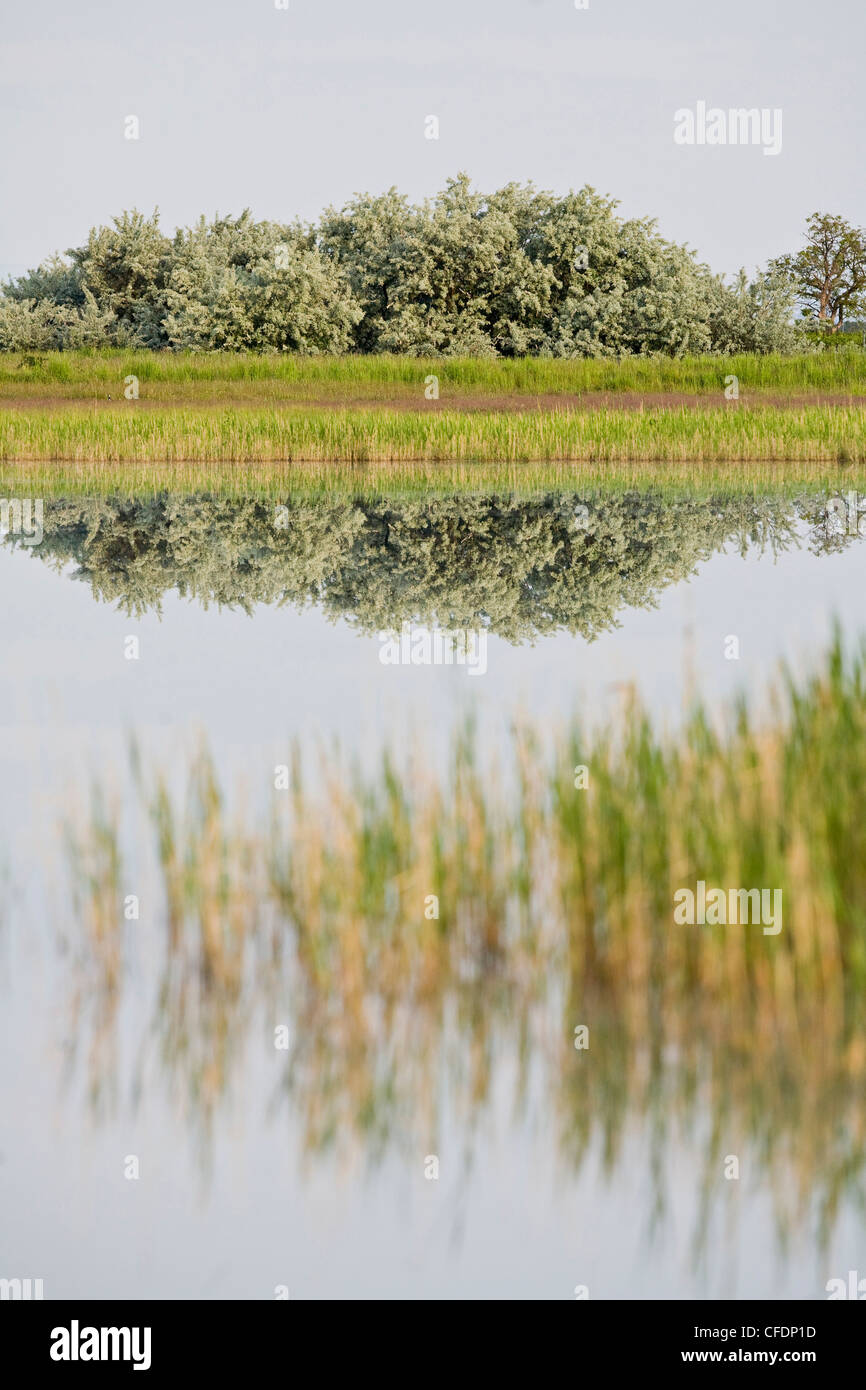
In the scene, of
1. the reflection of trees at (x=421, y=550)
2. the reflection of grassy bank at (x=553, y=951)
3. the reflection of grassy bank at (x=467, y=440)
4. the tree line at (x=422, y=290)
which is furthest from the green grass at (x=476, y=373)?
→ the reflection of grassy bank at (x=553, y=951)

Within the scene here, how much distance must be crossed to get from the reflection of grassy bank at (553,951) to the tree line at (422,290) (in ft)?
100

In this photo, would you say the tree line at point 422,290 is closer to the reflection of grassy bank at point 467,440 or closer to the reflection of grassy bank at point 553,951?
the reflection of grassy bank at point 467,440

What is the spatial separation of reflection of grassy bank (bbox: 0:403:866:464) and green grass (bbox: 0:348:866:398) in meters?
7.17

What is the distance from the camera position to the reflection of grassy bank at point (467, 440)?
70.3ft

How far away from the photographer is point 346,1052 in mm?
3672

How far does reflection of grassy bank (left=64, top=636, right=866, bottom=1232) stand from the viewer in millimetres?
3412

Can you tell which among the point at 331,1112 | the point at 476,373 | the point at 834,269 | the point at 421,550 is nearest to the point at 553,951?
the point at 331,1112

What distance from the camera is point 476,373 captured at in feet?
99.6

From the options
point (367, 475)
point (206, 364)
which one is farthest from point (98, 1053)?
point (206, 364)

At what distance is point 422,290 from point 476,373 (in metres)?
5.98

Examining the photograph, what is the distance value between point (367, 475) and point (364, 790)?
15884 mm

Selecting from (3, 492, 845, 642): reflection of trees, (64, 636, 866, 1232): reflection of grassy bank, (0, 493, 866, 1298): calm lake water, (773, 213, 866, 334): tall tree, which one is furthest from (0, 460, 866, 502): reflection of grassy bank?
(773, 213, 866, 334): tall tree

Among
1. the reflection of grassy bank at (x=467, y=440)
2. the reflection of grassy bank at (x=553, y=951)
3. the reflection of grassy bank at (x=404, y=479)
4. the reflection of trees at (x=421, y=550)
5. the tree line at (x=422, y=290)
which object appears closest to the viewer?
the reflection of grassy bank at (x=553, y=951)

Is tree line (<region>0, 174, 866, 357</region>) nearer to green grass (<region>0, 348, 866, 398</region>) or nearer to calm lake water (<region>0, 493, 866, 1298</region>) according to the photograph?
green grass (<region>0, 348, 866, 398</region>)
